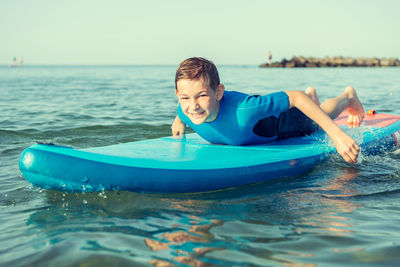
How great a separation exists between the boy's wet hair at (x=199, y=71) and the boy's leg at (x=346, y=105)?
1418 millimetres

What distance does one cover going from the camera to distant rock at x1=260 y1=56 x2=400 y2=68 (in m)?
43.5

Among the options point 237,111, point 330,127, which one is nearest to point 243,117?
point 237,111

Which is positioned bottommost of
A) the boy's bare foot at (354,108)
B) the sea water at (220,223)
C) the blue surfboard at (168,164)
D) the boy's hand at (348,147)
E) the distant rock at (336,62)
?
the sea water at (220,223)

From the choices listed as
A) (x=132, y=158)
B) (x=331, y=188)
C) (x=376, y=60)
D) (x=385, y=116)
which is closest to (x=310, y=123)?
(x=331, y=188)

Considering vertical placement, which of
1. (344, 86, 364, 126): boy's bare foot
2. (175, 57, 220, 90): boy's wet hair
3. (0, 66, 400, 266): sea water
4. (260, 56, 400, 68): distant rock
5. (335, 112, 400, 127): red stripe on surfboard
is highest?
(260, 56, 400, 68): distant rock

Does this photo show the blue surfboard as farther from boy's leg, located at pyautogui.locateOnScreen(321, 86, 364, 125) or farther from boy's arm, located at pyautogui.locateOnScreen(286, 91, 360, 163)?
boy's arm, located at pyautogui.locateOnScreen(286, 91, 360, 163)

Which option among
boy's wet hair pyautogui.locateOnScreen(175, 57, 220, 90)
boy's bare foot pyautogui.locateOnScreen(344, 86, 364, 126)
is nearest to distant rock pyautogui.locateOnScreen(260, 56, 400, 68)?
boy's bare foot pyautogui.locateOnScreen(344, 86, 364, 126)

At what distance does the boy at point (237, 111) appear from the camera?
308cm

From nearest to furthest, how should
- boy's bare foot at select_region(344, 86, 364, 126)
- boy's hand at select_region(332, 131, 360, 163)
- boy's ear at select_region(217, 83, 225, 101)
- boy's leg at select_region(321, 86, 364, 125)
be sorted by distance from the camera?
boy's hand at select_region(332, 131, 360, 163)
boy's ear at select_region(217, 83, 225, 101)
boy's leg at select_region(321, 86, 364, 125)
boy's bare foot at select_region(344, 86, 364, 126)

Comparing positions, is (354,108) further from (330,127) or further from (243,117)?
(243,117)

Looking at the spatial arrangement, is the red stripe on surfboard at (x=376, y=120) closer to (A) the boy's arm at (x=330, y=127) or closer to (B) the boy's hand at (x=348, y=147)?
(A) the boy's arm at (x=330, y=127)

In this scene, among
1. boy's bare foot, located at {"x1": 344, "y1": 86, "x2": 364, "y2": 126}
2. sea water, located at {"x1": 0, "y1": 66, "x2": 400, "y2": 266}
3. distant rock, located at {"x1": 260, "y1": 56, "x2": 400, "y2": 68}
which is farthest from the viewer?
distant rock, located at {"x1": 260, "y1": 56, "x2": 400, "y2": 68}

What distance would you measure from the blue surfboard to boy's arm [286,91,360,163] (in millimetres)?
427

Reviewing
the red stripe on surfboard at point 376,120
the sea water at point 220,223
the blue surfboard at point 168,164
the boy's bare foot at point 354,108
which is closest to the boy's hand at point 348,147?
the sea water at point 220,223
